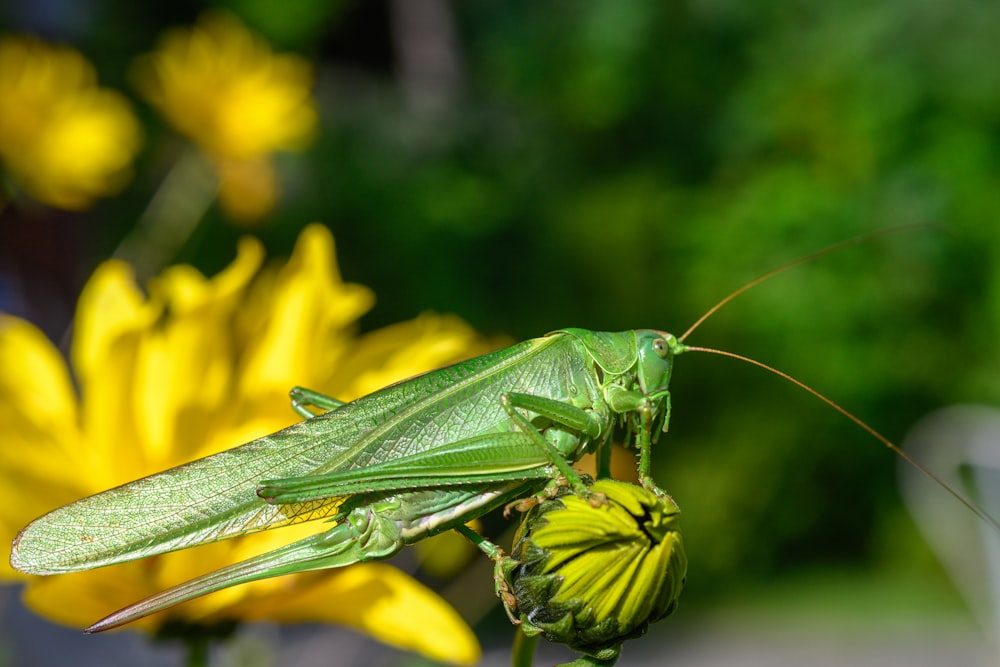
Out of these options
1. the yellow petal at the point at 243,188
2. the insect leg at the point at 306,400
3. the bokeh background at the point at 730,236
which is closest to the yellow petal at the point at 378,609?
the insect leg at the point at 306,400

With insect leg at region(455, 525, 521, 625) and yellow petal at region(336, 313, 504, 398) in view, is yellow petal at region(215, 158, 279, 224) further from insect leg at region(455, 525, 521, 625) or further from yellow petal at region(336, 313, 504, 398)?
insect leg at region(455, 525, 521, 625)

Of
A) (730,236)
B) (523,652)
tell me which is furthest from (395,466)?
(730,236)

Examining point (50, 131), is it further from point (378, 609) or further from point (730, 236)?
point (730, 236)

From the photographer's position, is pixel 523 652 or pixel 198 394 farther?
pixel 198 394

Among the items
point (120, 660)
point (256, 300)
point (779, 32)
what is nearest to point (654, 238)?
point (779, 32)

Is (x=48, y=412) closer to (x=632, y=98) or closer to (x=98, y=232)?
(x=632, y=98)

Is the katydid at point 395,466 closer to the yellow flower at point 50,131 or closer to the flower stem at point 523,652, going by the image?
the flower stem at point 523,652

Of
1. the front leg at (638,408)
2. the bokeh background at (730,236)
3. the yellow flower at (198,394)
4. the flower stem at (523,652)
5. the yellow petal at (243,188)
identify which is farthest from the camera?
the bokeh background at (730,236)
